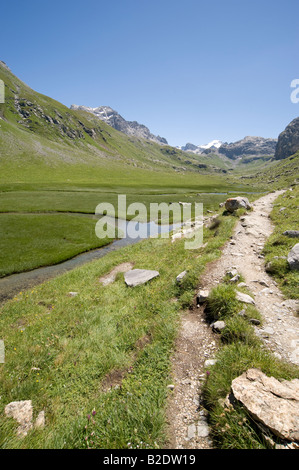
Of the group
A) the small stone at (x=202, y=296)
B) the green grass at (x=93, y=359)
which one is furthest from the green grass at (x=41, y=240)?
the small stone at (x=202, y=296)

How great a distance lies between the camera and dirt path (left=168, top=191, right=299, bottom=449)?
201 inches

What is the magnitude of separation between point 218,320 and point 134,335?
3937mm

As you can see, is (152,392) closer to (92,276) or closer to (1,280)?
(92,276)

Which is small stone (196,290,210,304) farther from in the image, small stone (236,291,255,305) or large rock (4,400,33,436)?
large rock (4,400,33,436)

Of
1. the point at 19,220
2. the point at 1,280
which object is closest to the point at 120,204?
the point at 19,220

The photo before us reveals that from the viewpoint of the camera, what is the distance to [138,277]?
52.2ft

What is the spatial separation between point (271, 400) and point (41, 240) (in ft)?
102

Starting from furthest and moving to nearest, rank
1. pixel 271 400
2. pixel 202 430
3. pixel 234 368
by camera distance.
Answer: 1. pixel 234 368
2. pixel 202 430
3. pixel 271 400

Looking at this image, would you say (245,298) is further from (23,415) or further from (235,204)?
(235,204)

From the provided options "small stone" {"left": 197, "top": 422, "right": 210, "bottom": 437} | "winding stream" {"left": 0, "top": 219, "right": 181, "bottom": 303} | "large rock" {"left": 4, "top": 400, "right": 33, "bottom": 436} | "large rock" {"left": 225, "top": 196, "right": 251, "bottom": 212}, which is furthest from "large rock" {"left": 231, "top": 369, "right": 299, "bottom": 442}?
"large rock" {"left": 225, "top": 196, "right": 251, "bottom": 212}

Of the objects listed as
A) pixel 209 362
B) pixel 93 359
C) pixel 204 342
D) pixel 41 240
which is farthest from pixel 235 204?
pixel 41 240

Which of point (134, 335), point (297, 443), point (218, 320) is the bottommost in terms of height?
point (134, 335)

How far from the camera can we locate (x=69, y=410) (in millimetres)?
A: 6543

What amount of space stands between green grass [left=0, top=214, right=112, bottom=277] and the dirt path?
1916 cm
